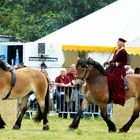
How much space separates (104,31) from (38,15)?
13.3 meters

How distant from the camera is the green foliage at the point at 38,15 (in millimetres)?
40719

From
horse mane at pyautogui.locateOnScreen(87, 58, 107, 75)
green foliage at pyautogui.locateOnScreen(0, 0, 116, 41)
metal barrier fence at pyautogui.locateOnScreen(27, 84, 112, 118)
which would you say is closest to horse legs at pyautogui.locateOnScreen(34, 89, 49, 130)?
horse mane at pyautogui.locateOnScreen(87, 58, 107, 75)

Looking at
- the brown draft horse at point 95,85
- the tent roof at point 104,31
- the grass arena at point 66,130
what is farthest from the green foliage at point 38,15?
the brown draft horse at point 95,85

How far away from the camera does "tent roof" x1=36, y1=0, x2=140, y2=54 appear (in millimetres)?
28125

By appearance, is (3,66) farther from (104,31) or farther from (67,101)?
(104,31)

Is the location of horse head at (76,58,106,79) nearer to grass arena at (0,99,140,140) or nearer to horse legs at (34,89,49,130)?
horse legs at (34,89,49,130)

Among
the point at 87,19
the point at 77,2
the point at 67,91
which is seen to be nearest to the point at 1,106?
the point at 67,91

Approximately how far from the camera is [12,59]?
88.5 ft

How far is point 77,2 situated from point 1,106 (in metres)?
23.1

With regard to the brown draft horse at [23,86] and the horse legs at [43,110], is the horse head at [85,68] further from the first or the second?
the horse legs at [43,110]

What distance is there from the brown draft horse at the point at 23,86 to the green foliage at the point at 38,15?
867 inches

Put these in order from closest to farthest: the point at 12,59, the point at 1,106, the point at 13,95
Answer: the point at 13,95 → the point at 1,106 → the point at 12,59

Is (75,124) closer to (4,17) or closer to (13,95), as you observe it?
(13,95)

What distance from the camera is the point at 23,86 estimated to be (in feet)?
58.6
